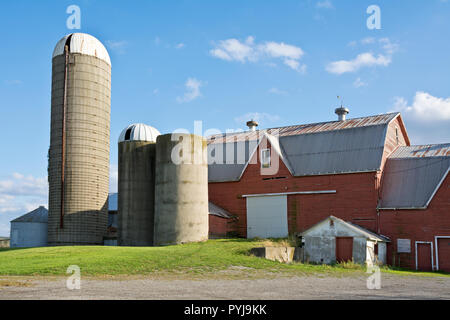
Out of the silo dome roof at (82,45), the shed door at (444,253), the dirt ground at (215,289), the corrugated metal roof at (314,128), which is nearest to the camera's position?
the dirt ground at (215,289)

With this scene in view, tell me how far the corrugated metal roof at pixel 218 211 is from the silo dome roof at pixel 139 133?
280 inches

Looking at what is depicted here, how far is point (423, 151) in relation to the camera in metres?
37.1

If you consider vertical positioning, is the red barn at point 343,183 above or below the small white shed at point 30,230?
above

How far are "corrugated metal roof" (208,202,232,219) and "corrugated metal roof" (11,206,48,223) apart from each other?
15802 mm

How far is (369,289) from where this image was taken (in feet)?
58.2

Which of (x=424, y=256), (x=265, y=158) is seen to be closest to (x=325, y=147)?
(x=265, y=158)

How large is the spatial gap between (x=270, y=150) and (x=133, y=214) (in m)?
11.8

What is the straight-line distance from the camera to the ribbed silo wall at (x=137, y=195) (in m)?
38.9

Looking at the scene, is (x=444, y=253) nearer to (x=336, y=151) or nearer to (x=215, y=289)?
(x=336, y=151)

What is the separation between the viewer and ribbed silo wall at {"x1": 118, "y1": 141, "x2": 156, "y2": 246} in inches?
1533

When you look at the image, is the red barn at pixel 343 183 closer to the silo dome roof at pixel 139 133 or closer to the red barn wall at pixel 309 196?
the red barn wall at pixel 309 196

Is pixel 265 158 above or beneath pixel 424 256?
above

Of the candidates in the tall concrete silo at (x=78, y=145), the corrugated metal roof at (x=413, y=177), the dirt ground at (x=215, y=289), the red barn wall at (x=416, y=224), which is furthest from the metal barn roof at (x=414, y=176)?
the tall concrete silo at (x=78, y=145)

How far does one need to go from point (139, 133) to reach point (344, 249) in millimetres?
18269
